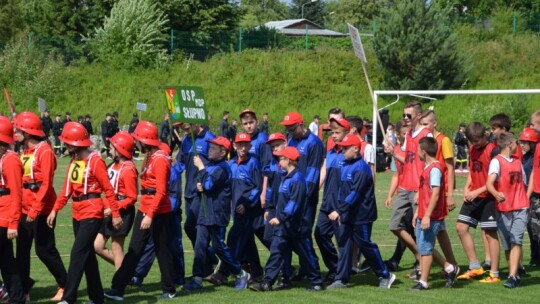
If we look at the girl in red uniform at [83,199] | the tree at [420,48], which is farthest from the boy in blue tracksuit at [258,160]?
the tree at [420,48]

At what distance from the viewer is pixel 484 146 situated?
12.5 meters

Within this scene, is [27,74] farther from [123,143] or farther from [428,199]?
[428,199]

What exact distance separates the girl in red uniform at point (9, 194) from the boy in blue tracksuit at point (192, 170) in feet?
9.25

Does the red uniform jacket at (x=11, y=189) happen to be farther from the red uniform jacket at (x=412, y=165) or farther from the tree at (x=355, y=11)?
the tree at (x=355, y=11)

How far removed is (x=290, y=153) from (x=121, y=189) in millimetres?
1952

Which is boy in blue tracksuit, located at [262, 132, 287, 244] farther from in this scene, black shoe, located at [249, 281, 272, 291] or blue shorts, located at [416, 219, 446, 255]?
blue shorts, located at [416, 219, 446, 255]

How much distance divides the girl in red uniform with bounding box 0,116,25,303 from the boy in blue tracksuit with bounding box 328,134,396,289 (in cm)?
361

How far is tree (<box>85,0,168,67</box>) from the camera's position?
52062 mm

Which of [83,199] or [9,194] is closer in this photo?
[9,194]

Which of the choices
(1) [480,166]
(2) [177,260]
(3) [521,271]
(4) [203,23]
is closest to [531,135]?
(1) [480,166]

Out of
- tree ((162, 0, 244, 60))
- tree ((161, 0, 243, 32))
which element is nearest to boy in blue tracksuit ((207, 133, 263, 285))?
tree ((162, 0, 244, 60))

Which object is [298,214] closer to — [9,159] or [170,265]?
[170,265]

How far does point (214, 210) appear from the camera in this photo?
11969mm

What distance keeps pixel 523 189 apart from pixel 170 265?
4224 mm
